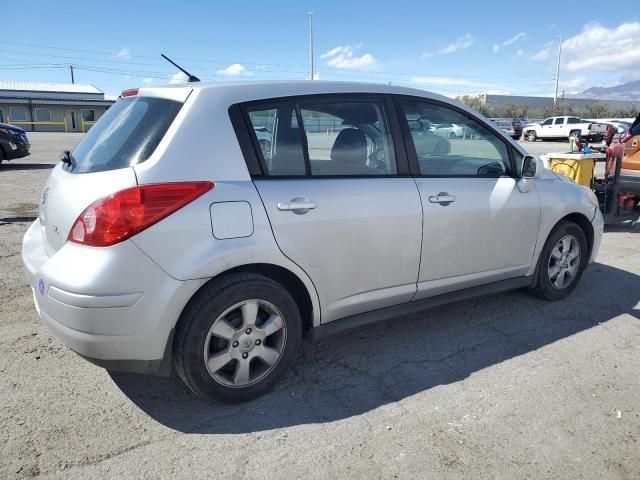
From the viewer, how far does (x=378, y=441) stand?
8.46ft

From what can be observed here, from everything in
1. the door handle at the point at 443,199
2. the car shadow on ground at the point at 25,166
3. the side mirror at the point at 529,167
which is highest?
the side mirror at the point at 529,167

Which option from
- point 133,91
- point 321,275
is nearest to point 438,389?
point 321,275

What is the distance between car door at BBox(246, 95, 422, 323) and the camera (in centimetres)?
288

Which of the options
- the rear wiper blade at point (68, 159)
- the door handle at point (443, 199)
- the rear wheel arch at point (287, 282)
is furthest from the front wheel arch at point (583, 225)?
the rear wiper blade at point (68, 159)

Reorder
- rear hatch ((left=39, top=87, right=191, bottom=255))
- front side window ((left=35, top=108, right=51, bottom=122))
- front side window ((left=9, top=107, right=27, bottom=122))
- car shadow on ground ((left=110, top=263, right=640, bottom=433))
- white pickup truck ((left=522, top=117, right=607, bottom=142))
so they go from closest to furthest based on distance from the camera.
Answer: rear hatch ((left=39, top=87, right=191, bottom=255)) < car shadow on ground ((left=110, top=263, right=640, bottom=433)) < white pickup truck ((left=522, top=117, right=607, bottom=142)) < front side window ((left=9, top=107, right=27, bottom=122)) < front side window ((left=35, top=108, right=51, bottom=122))

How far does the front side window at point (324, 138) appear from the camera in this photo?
115 inches

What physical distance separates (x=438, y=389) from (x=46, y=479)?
2089 millimetres

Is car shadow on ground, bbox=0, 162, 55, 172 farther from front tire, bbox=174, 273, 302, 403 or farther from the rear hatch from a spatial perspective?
front tire, bbox=174, 273, 302, 403

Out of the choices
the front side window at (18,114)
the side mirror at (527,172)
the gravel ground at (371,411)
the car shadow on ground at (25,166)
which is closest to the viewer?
the gravel ground at (371,411)

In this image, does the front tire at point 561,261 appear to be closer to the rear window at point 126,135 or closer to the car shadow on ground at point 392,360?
the car shadow on ground at point 392,360

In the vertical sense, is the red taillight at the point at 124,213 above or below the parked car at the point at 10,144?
above

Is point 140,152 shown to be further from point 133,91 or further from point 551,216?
point 551,216

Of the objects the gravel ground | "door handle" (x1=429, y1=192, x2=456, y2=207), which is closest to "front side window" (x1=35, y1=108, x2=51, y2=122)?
the gravel ground

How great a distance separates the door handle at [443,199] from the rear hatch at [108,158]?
66.4 inches
